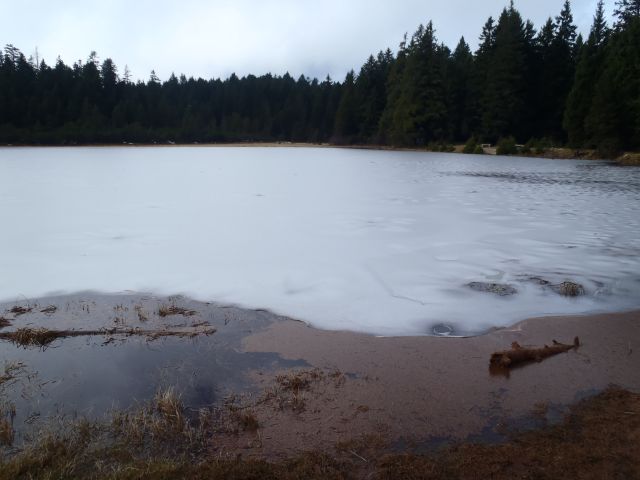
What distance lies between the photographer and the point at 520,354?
12.5ft

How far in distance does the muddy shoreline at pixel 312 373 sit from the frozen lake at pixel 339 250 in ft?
1.48

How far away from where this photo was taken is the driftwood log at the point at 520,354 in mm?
3703

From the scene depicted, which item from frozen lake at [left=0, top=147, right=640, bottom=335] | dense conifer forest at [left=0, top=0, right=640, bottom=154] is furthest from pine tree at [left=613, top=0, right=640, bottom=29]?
frozen lake at [left=0, top=147, right=640, bottom=335]

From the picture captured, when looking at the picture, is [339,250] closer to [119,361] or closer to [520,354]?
[520,354]

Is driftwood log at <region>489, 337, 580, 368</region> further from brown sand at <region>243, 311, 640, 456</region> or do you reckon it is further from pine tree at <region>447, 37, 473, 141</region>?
pine tree at <region>447, 37, 473, 141</region>

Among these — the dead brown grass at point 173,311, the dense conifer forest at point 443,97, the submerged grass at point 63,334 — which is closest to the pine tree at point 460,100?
the dense conifer forest at point 443,97

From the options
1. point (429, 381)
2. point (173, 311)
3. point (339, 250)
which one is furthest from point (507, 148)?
point (429, 381)

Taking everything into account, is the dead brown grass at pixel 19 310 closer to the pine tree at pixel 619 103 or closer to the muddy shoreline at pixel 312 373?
the muddy shoreline at pixel 312 373

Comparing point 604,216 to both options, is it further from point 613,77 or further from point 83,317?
point 613,77

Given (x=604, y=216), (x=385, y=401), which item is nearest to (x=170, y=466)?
(x=385, y=401)

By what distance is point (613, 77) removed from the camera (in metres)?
31.2

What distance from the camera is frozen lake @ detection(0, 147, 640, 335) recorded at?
5.12m

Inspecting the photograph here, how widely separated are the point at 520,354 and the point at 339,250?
148 inches

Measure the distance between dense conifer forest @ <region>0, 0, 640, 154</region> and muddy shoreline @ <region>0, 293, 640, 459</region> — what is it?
30074 mm
